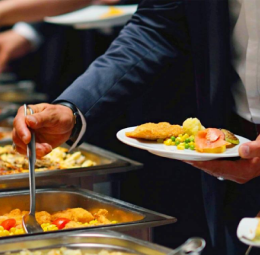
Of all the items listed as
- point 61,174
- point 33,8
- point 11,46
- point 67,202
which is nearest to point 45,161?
point 61,174

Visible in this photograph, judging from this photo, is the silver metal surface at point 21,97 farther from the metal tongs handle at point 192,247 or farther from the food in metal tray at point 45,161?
the metal tongs handle at point 192,247

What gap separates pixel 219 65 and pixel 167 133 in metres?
0.39

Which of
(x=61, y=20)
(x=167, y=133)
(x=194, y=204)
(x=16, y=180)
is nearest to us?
(x=167, y=133)

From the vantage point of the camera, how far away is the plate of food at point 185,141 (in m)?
1.46

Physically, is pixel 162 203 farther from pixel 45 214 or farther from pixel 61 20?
pixel 61 20

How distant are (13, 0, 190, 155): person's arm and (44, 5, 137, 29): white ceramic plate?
46.4 inches

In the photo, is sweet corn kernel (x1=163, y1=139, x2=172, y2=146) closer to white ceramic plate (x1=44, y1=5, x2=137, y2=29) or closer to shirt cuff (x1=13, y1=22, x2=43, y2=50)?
white ceramic plate (x1=44, y1=5, x2=137, y2=29)

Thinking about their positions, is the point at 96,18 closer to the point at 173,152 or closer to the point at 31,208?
the point at 31,208

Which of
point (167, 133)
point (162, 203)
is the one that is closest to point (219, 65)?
point (167, 133)

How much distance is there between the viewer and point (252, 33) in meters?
1.77

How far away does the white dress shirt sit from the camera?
177cm

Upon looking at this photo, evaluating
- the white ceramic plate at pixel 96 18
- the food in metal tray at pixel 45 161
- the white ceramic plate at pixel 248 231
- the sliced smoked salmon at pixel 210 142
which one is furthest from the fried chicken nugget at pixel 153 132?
the white ceramic plate at pixel 96 18

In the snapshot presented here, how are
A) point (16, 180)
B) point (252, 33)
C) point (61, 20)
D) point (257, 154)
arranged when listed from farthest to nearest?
1. point (61, 20)
2. point (16, 180)
3. point (252, 33)
4. point (257, 154)

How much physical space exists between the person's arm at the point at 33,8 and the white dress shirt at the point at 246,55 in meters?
1.10
